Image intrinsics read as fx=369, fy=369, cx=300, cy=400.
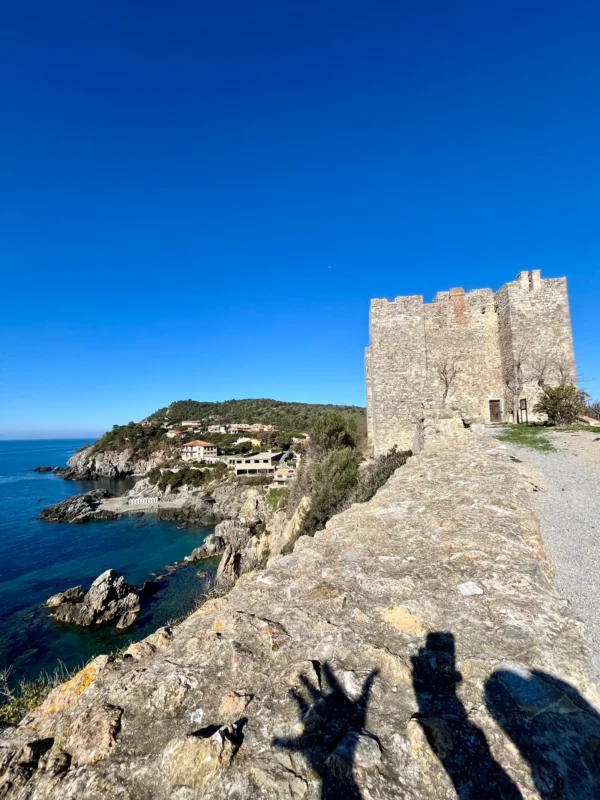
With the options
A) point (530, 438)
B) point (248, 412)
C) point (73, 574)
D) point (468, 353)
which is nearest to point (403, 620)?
point (530, 438)

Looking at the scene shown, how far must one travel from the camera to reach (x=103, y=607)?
17.1 metres

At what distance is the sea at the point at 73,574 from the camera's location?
1520 centimetres

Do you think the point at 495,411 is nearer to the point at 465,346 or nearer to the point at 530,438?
the point at 465,346

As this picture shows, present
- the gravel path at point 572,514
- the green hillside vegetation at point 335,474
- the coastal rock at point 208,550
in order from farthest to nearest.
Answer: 1. the coastal rock at point 208,550
2. the green hillside vegetation at point 335,474
3. the gravel path at point 572,514

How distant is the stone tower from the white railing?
118ft

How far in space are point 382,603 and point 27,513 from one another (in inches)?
1949

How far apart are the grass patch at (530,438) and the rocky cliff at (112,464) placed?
65.4m

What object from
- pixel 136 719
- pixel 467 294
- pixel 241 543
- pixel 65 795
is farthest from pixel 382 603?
pixel 241 543

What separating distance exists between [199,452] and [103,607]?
45.6 m

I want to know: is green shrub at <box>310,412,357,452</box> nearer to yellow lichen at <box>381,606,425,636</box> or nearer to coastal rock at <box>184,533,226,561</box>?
coastal rock at <box>184,533,226,561</box>

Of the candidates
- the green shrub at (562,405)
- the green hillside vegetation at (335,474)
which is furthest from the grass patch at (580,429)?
the green hillside vegetation at (335,474)

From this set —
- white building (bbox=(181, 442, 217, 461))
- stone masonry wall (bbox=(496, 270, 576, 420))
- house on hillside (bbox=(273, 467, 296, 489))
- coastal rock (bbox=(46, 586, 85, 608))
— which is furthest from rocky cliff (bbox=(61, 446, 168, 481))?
stone masonry wall (bbox=(496, 270, 576, 420))

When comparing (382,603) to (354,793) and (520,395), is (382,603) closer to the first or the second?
(354,793)

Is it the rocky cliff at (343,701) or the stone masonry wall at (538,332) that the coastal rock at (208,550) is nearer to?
the stone masonry wall at (538,332)
